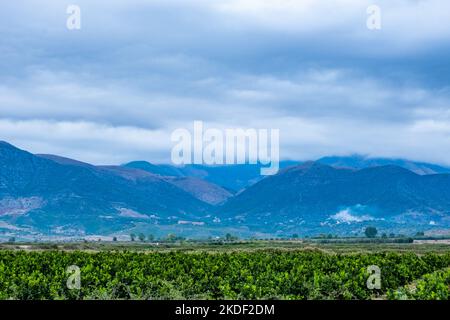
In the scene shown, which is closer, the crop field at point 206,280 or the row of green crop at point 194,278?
the crop field at point 206,280

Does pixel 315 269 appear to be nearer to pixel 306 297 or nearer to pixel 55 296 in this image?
pixel 306 297

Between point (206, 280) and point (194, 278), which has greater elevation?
point (206, 280)

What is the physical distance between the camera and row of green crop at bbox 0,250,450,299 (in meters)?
43.7

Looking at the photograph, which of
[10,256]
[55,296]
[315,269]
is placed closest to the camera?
[55,296]

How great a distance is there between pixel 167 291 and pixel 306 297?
1010 centimetres

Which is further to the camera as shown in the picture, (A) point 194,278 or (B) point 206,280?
(A) point 194,278

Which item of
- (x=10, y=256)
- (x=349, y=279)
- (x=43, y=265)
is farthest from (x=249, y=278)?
(x=10, y=256)

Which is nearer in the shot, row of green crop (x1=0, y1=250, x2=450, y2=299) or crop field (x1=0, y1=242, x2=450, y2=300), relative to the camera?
crop field (x1=0, y1=242, x2=450, y2=300)

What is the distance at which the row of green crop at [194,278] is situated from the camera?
43.7 meters

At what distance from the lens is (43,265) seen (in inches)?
2309

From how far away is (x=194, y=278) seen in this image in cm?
5078
